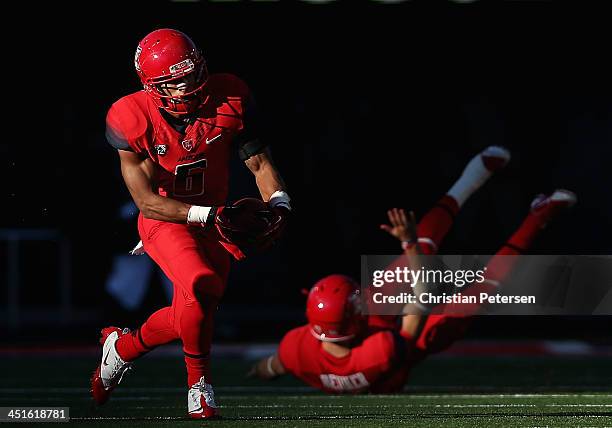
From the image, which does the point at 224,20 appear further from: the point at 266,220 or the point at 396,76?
the point at 266,220

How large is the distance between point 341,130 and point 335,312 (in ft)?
18.7

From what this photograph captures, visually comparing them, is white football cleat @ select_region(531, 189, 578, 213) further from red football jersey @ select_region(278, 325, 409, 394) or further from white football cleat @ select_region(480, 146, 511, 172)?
red football jersey @ select_region(278, 325, 409, 394)

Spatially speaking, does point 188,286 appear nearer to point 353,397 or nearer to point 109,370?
point 109,370

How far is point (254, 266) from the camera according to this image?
1345 cm

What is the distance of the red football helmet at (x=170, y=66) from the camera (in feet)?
20.8

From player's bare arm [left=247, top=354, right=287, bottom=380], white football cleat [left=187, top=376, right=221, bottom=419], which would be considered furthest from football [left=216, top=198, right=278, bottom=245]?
player's bare arm [left=247, top=354, right=287, bottom=380]

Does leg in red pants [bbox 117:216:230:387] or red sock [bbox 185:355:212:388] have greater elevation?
leg in red pants [bbox 117:216:230:387]

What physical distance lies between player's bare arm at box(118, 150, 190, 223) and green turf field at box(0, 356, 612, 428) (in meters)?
0.80

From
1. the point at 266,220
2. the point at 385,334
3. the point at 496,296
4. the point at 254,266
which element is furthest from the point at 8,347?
the point at 266,220

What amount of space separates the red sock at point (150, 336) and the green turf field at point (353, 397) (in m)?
0.26

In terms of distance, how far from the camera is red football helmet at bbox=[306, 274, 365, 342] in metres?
7.71

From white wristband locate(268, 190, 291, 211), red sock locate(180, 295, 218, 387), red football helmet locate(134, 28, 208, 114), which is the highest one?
red football helmet locate(134, 28, 208, 114)

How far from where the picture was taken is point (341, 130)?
13273 mm

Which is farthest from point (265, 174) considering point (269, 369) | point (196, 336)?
point (269, 369)
